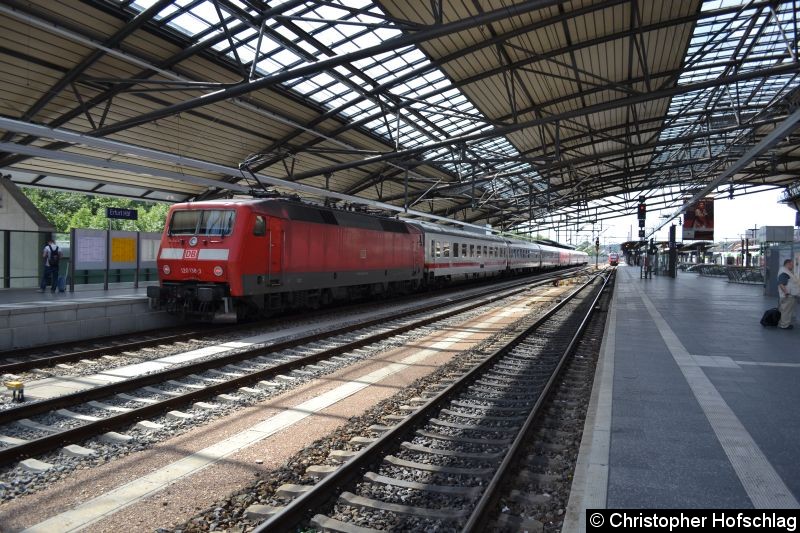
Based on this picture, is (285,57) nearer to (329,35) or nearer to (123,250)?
(329,35)

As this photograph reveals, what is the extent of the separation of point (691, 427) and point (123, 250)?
1678cm

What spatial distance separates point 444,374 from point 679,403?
A: 354 cm

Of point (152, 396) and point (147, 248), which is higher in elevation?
point (147, 248)

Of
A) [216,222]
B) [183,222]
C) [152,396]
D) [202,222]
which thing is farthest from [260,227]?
[152,396]

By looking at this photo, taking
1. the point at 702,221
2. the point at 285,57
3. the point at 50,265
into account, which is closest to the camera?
the point at 50,265

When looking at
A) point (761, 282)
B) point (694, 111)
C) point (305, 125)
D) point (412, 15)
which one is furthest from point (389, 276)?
point (761, 282)

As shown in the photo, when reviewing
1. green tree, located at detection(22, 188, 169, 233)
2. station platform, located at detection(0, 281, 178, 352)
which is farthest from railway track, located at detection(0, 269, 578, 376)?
green tree, located at detection(22, 188, 169, 233)

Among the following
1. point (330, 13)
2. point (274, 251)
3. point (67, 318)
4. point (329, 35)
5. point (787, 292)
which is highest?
point (330, 13)

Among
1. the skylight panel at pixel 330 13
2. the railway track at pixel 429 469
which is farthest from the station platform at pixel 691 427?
the skylight panel at pixel 330 13

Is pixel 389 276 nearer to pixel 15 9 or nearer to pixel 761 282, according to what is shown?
pixel 15 9

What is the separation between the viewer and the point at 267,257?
1270 cm

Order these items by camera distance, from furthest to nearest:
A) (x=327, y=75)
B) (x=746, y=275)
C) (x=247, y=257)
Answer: (x=746, y=275) → (x=327, y=75) → (x=247, y=257)

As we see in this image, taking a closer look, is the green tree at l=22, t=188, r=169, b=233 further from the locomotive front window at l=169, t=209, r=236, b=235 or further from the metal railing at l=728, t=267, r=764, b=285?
the metal railing at l=728, t=267, r=764, b=285

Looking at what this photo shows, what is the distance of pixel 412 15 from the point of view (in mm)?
15375
